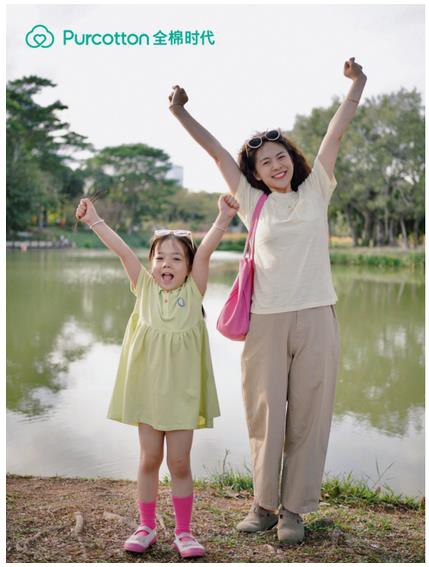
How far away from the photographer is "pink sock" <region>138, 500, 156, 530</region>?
2291 millimetres

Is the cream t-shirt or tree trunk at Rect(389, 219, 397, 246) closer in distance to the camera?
the cream t-shirt

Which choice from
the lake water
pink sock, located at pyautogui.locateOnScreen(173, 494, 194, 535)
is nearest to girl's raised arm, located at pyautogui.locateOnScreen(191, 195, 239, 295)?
pink sock, located at pyautogui.locateOnScreen(173, 494, 194, 535)

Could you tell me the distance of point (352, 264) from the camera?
20.7 m

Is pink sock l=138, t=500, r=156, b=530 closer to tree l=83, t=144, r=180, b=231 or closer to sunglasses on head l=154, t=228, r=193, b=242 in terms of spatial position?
sunglasses on head l=154, t=228, r=193, b=242

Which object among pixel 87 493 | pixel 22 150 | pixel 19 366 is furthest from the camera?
pixel 22 150

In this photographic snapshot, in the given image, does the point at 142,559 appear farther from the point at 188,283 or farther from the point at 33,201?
the point at 33,201

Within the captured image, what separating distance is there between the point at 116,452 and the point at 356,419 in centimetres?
175

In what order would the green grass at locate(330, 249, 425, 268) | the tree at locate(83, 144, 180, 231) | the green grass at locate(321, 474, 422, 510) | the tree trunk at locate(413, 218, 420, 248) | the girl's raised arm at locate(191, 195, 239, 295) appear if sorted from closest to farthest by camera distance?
the girl's raised arm at locate(191, 195, 239, 295) → the green grass at locate(321, 474, 422, 510) → the green grass at locate(330, 249, 425, 268) → the tree trunk at locate(413, 218, 420, 248) → the tree at locate(83, 144, 180, 231)

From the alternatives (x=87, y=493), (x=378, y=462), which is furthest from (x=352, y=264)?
(x=87, y=493)

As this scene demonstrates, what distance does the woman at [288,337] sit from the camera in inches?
92.7

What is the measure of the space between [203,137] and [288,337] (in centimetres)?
79

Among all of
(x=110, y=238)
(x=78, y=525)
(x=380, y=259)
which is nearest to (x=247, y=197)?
(x=110, y=238)

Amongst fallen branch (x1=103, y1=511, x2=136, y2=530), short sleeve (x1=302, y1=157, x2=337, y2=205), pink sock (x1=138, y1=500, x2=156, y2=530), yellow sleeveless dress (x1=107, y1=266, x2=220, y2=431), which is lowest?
fallen branch (x1=103, y1=511, x2=136, y2=530)

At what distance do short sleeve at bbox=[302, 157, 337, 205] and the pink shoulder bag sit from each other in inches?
7.4
